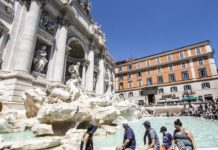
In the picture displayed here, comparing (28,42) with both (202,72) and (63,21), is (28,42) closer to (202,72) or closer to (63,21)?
(63,21)

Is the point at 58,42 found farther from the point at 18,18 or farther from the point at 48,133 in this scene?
the point at 48,133

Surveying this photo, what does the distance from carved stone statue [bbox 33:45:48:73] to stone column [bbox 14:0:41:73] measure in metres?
1.39

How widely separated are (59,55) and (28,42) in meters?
3.92

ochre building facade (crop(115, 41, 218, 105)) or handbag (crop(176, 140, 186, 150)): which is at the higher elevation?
ochre building facade (crop(115, 41, 218, 105))

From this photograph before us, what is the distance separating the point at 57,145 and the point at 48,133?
210cm

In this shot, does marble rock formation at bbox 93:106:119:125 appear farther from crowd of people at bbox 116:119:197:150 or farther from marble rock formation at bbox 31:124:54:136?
crowd of people at bbox 116:119:197:150

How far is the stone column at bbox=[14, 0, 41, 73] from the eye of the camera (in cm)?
1108

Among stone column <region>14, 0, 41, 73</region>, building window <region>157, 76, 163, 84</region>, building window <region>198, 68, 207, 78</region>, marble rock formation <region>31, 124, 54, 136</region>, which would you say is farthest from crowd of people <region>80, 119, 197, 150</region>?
building window <region>157, 76, 163, 84</region>

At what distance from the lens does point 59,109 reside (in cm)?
670

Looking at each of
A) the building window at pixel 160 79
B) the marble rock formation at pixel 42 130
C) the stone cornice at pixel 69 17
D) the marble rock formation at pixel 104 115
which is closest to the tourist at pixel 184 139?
the marble rock formation at pixel 42 130

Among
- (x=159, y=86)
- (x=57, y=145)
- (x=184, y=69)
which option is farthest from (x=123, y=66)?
(x=57, y=145)

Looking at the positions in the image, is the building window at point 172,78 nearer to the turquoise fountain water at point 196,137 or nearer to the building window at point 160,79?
the building window at point 160,79

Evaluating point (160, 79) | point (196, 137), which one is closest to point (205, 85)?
Answer: point (160, 79)

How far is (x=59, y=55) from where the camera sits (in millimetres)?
15352
